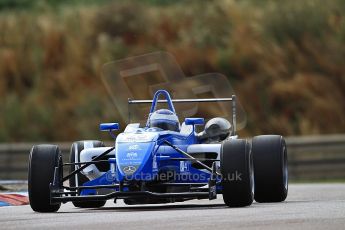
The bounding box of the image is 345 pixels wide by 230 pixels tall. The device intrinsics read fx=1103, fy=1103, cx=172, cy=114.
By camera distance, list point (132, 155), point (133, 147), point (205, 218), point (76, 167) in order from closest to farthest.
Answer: point (205, 218)
point (132, 155)
point (133, 147)
point (76, 167)

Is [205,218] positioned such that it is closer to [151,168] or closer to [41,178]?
[151,168]

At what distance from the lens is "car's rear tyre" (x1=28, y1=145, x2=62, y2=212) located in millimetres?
13695

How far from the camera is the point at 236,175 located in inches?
523

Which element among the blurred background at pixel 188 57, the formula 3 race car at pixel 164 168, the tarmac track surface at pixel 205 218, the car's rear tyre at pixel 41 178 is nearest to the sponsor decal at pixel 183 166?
the formula 3 race car at pixel 164 168

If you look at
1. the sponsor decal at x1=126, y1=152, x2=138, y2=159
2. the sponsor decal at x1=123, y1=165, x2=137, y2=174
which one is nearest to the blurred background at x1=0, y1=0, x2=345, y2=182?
the sponsor decal at x1=126, y1=152, x2=138, y2=159

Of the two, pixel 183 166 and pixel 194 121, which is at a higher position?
pixel 194 121

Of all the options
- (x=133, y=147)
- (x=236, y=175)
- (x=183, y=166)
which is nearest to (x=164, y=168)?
(x=183, y=166)

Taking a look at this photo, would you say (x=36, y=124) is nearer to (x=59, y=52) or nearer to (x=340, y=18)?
(x=59, y=52)

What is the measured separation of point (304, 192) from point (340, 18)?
13315mm

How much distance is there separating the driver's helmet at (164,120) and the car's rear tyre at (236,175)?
1.48 meters

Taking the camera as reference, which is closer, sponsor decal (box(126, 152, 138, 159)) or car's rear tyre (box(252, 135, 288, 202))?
sponsor decal (box(126, 152, 138, 159))

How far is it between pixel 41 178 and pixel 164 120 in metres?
1.96

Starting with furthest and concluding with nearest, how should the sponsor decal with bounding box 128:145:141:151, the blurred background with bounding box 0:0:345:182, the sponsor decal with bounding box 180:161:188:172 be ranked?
the blurred background with bounding box 0:0:345:182
the sponsor decal with bounding box 180:161:188:172
the sponsor decal with bounding box 128:145:141:151

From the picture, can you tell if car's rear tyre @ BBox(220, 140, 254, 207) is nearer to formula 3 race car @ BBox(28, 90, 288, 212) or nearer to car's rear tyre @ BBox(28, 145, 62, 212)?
formula 3 race car @ BBox(28, 90, 288, 212)
